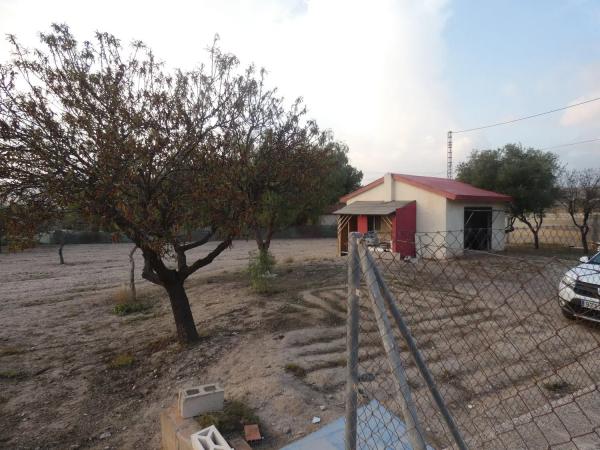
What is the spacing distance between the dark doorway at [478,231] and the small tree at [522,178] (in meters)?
1.46

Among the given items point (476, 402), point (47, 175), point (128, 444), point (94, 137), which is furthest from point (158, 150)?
point (476, 402)

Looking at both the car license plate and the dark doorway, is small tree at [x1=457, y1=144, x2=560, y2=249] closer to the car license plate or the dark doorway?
the dark doorway

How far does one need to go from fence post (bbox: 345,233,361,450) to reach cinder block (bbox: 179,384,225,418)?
167cm

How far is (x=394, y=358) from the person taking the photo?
5.43ft

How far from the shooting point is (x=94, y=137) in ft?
15.1

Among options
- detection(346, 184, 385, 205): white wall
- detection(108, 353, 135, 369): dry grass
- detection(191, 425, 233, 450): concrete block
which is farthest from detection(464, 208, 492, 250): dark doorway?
detection(191, 425, 233, 450): concrete block

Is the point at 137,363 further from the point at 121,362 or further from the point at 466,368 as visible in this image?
the point at 466,368

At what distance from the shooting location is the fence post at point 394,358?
1579mm

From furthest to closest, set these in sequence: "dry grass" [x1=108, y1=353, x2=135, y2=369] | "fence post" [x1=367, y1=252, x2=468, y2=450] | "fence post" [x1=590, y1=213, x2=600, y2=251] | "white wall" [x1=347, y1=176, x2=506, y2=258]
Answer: "fence post" [x1=590, y1=213, x2=600, y2=251]
"white wall" [x1=347, y1=176, x2=506, y2=258]
"dry grass" [x1=108, y1=353, x2=135, y2=369]
"fence post" [x1=367, y1=252, x2=468, y2=450]

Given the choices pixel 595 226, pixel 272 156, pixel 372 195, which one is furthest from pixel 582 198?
pixel 272 156

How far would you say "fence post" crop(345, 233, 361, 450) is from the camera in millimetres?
1840

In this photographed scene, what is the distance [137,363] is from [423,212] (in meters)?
12.9

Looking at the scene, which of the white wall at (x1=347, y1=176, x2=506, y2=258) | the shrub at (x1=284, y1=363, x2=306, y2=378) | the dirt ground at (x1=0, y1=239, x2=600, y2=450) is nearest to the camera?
the dirt ground at (x1=0, y1=239, x2=600, y2=450)

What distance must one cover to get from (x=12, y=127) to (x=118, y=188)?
55.4 inches
